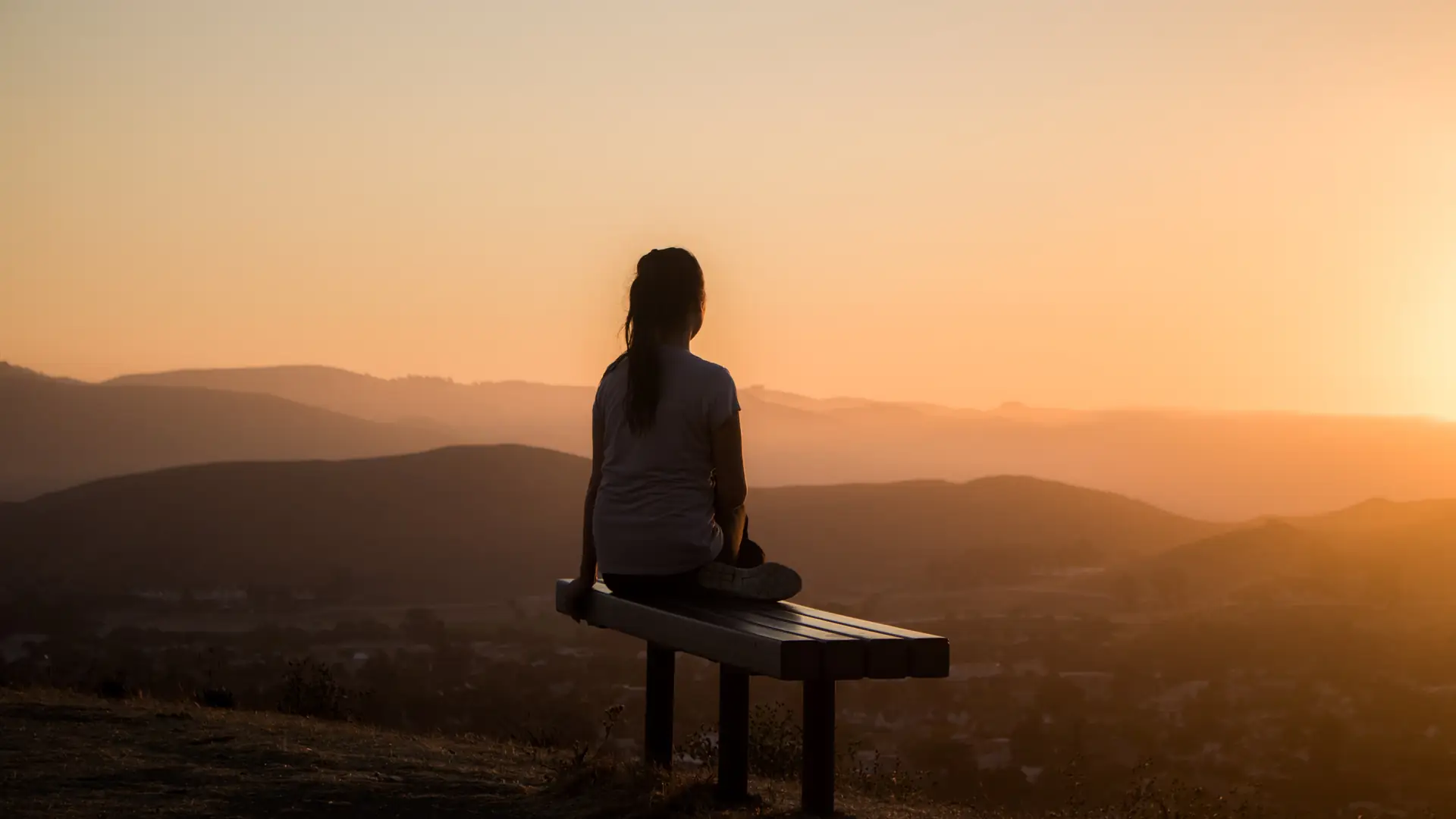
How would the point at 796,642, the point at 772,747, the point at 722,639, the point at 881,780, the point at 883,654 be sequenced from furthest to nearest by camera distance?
the point at 772,747, the point at 881,780, the point at 722,639, the point at 883,654, the point at 796,642

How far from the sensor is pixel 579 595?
6.32m

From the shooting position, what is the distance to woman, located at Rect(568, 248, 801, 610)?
18.6ft

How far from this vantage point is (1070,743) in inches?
1334

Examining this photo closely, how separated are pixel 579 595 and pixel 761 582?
1.13m

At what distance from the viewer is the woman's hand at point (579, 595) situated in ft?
20.6

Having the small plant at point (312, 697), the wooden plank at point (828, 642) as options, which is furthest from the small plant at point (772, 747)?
the small plant at point (312, 697)

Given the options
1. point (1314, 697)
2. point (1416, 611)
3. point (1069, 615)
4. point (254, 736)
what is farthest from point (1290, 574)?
point (254, 736)

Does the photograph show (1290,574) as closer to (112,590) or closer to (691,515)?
(112,590)

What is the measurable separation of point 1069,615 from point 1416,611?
56.2 ft

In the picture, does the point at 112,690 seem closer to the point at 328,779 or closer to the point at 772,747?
the point at 328,779

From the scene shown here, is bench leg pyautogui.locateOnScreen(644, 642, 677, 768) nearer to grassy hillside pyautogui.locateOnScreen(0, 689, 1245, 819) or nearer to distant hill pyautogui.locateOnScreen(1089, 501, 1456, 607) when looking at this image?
grassy hillside pyautogui.locateOnScreen(0, 689, 1245, 819)

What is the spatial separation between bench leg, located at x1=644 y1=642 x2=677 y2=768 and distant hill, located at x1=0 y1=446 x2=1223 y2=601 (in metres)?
66.9

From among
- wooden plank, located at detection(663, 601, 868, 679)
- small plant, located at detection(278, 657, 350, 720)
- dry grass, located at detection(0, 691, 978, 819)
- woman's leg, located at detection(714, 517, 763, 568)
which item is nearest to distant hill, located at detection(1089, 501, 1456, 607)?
small plant, located at detection(278, 657, 350, 720)

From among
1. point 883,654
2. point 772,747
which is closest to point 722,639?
point 883,654
